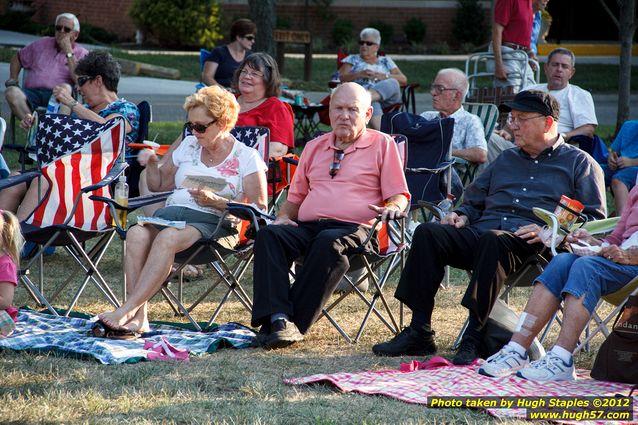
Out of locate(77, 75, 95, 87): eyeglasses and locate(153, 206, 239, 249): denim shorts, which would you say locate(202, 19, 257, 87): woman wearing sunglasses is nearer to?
locate(77, 75, 95, 87): eyeglasses

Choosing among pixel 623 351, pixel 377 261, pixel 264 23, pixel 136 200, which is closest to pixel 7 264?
pixel 136 200

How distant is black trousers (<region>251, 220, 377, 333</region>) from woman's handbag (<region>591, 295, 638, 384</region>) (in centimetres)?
132

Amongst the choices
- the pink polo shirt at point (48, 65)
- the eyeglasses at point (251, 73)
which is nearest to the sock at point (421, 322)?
the eyeglasses at point (251, 73)

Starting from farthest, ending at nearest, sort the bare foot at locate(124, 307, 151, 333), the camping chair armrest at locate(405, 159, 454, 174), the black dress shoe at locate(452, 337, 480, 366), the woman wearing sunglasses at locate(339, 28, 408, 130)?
the woman wearing sunglasses at locate(339, 28, 408, 130)
the camping chair armrest at locate(405, 159, 454, 174)
the bare foot at locate(124, 307, 151, 333)
the black dress shoe at locate(452, 337, 480, 366)

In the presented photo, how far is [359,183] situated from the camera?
537 cm

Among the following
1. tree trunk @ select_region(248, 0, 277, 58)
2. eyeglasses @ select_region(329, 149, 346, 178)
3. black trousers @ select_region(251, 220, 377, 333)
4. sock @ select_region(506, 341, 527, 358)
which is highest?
tree trunk @ select_region(248, 0, 277, 58)

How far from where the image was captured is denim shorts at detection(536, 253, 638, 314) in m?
4.32

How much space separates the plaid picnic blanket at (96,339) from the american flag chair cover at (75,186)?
0.22 m

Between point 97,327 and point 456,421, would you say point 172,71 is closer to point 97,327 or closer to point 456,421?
point 97,327

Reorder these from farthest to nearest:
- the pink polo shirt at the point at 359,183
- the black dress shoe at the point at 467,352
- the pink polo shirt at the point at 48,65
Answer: the pink polo shirt at the point at 48,65, the pink polo shirt at the point at 359,183, the black dress shoe at the point at 467,352

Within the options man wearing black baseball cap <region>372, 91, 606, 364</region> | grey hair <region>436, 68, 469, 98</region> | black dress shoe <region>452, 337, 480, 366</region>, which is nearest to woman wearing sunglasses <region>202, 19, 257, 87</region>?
grey hair <region>436, 68, 469, 98</region>

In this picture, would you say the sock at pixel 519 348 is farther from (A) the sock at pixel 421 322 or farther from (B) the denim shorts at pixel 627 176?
(B) the denim shorts at pixel 627 176

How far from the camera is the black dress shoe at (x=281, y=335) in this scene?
4.89 m

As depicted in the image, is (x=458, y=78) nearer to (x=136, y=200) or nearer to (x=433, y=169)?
(x=433, y=169)
